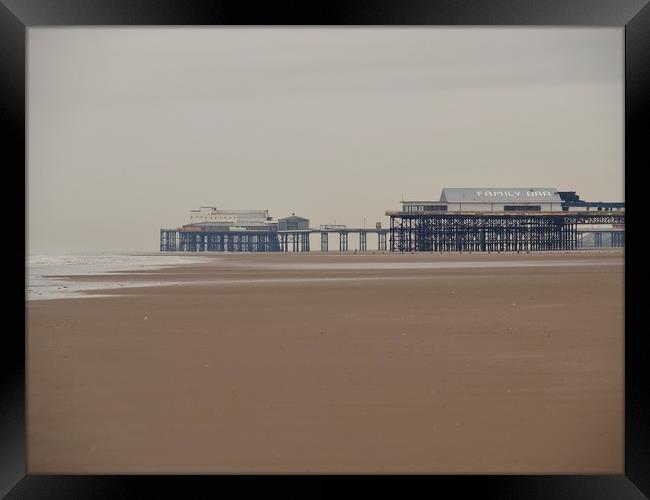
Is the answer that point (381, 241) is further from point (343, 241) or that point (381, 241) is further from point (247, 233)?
point (247, 233)

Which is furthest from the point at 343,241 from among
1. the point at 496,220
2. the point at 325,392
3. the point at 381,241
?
the point at 325,392

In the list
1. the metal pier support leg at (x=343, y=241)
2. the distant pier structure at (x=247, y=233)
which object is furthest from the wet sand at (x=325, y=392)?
the metal pier support leg at (x=343, y=241)

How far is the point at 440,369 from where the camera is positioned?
195 inches

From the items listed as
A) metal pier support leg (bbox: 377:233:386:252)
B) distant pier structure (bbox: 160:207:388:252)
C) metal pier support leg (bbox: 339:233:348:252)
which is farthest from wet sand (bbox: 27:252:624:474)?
metal pier support leg (bbox: 339:233:348:252)

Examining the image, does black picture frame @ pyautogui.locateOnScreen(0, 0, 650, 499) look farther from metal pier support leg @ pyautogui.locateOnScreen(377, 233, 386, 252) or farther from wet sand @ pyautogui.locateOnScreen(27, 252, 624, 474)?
metal pier support leg @ pyautogui.locateOnScreen(377, 233, 386, 252)

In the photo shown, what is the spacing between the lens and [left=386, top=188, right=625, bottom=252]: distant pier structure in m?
39.2

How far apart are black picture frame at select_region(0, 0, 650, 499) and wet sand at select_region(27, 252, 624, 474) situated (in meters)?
0.62

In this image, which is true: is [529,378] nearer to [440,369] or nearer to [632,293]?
[440,369]

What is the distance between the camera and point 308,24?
261 cm

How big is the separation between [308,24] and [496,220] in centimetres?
4014

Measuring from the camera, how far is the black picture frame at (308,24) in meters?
2.51

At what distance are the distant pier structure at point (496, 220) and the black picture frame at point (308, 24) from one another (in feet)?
118

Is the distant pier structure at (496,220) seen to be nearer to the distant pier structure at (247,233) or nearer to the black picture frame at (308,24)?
the distant pier structure at (247,233)

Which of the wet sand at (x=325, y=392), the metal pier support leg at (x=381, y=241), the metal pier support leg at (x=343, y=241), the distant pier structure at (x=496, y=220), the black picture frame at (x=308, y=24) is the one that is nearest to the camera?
the black picture frame at (x=308, y=24)
